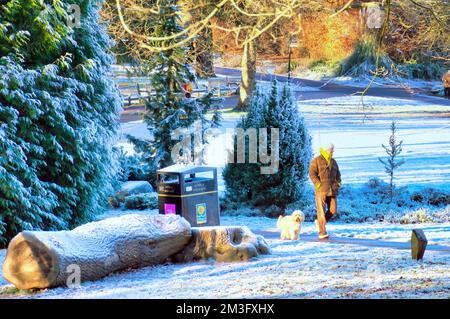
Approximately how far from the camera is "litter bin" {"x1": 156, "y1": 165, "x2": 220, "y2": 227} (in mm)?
12805

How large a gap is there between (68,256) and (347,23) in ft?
65.3

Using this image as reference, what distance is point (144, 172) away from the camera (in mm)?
20500

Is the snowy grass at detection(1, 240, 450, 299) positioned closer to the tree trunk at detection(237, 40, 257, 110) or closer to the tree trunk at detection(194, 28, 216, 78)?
the tree trunk at detection(194, 28, 216, 78)

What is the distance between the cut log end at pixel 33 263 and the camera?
8.80 m

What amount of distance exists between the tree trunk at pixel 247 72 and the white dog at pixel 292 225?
1351cm

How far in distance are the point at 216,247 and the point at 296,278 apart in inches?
67.3

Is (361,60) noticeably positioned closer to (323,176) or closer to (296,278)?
(323,176)

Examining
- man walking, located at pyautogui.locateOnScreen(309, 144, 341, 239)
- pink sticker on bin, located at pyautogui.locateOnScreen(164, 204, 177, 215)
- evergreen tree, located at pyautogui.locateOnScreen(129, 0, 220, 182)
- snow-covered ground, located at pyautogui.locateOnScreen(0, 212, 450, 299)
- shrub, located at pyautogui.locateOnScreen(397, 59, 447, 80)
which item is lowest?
snow-covered ground, located at pyautogui.locateOnScreen(0, 212, 450, 299)

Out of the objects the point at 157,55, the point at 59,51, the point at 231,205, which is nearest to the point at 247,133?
the point at 231,205

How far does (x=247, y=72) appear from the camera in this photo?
2692 centimetres

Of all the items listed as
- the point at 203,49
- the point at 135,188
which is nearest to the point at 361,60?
the point at 203,49

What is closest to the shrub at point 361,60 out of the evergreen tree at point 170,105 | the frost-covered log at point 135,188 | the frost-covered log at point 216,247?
the evergreen tree at point 170,105

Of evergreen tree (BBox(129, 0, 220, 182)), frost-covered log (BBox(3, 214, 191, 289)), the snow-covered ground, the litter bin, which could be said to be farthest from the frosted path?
frost-covered log (BBox(3, 214, 191, 289))

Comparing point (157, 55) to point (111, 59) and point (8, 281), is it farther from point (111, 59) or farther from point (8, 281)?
point (8, 281)
